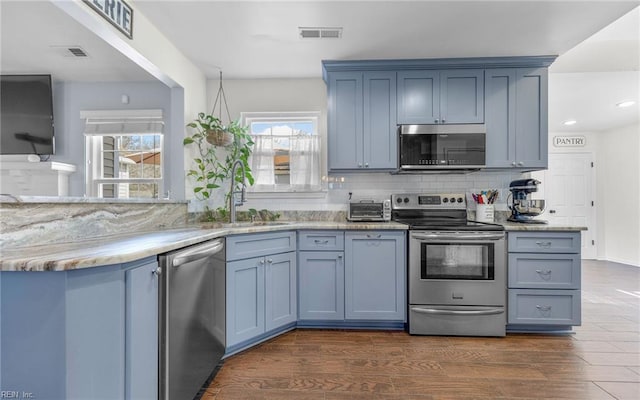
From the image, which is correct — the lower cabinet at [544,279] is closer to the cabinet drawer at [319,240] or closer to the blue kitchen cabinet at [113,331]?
the cabinet drawer at [319,240]

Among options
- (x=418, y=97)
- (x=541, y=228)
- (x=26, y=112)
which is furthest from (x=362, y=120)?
(x=26, y=112)

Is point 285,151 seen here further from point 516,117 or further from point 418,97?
point 516,117

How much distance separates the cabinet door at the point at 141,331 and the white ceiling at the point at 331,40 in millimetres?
1846

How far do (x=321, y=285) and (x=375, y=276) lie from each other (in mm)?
484

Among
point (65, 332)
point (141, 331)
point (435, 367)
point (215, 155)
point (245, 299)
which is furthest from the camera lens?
point (215, 155)

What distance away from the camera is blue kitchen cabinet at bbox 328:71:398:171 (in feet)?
9.45

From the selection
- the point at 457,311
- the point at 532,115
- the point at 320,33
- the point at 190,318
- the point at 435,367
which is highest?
the point at 320,33

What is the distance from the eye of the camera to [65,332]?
1026 millimetres

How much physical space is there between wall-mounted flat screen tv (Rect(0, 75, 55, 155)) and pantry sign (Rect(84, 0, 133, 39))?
80.5 inches

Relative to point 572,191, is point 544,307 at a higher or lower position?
lower

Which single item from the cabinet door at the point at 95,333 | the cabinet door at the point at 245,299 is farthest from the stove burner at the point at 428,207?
the cabinet door at the point at 95,333

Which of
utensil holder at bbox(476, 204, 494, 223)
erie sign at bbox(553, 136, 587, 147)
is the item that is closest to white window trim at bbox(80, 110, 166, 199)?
utensil holder at bbox(476, 204, 494, 223)

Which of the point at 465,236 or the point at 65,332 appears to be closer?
the point at 65,332
